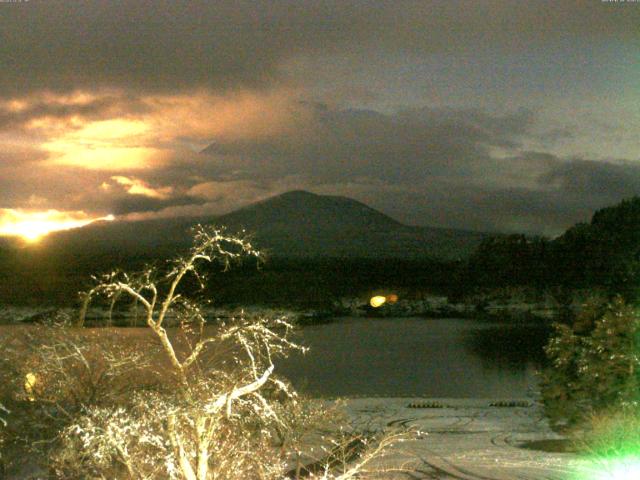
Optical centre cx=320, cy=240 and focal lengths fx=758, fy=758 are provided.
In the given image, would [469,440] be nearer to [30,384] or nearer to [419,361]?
[30,384]

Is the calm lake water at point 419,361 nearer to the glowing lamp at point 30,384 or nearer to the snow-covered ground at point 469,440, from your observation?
the snow-covered ground at point 469,440

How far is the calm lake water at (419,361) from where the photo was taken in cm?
4516

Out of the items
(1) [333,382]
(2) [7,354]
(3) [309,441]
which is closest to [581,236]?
(1) [333,382]

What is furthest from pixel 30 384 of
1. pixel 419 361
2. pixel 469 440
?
pixel 419 361

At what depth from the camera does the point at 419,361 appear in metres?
57.2

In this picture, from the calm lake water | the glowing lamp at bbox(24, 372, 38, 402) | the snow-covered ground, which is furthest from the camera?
the calm lake water

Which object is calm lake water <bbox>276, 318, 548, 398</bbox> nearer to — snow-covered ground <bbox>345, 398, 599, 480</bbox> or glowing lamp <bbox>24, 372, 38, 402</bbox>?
snow-covered ground <bbox>345, 398, 599, 480</bbox>

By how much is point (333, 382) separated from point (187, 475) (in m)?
38.1

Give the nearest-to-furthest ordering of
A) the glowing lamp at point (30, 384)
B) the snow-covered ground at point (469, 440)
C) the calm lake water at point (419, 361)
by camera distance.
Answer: the glowing lamp at point (30, 384), the snow-covered ground at point (469, 440), the calm lake water at point (419, 361)

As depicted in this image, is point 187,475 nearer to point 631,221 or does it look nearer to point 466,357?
point 466,357

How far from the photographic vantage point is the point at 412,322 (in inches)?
3674

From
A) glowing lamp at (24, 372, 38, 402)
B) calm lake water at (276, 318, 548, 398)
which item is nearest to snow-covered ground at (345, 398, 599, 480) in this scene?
calm lake water at (276, 318, 548, 398)

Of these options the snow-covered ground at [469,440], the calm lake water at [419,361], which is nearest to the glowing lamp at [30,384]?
the snow-covered ground at [469,440]

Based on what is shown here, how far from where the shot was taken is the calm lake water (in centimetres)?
4516
